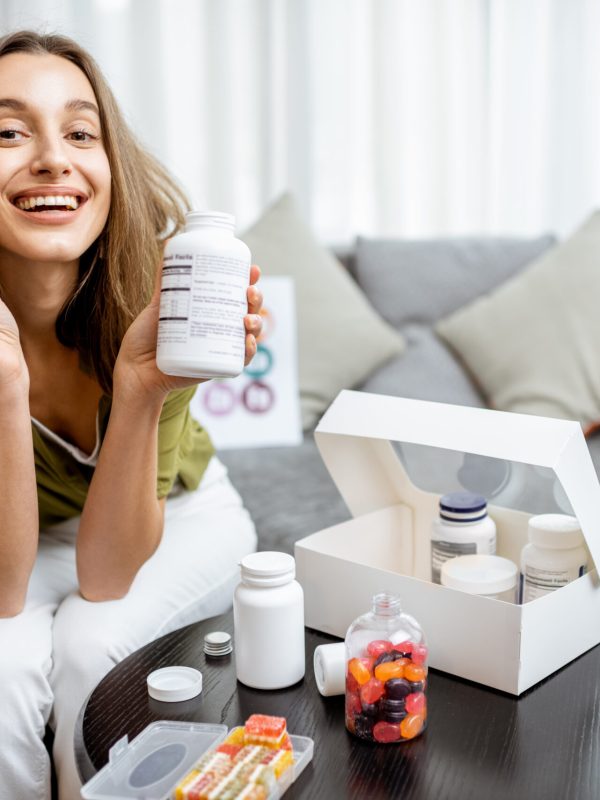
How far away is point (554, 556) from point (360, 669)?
0.27m

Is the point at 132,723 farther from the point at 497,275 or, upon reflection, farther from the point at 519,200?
the point at 519,200

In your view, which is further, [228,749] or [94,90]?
[94,90]

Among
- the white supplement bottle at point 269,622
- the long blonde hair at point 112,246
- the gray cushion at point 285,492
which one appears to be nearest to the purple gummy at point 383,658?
the white supplement bottle at point 269,622

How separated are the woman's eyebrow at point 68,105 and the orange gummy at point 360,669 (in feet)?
2.56

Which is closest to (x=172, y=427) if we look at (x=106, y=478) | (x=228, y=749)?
(x=106, y=478)

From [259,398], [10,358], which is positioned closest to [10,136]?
[10,358]

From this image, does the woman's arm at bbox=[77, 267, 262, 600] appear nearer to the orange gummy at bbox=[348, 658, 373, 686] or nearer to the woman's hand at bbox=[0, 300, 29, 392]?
the woman's hand at bbox=[0, 300, 29, 392]

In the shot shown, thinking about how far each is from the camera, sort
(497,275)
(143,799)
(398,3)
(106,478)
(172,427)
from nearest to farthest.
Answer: (143,799) < (106,478) < (172,427) < (497,275) < (398,3)

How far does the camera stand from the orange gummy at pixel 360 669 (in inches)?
30.6

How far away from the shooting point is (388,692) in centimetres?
77

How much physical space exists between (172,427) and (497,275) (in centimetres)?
132

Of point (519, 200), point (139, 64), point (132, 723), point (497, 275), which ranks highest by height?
point (139, 64)

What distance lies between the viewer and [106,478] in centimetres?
112

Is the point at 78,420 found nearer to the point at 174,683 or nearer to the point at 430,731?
the point at 174,683
